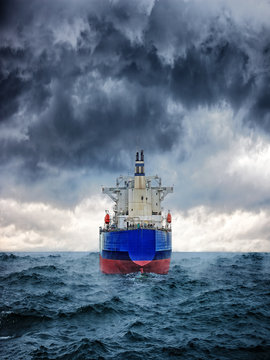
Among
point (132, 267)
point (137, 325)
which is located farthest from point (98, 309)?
point (132, 267)

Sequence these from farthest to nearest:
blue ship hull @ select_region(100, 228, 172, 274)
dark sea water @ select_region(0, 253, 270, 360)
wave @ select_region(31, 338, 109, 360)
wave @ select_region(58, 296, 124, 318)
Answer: blue ship hull @ select_region(100, 228, 172, 274)
wave @ select_region(58, 296, 124, 318)
dark sea water @ select_region(0, 253, 270, 360)
wave @ select_region(31, 338, 109, 360)

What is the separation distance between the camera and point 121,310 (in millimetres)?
17172

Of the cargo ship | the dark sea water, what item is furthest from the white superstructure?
the dark sea water

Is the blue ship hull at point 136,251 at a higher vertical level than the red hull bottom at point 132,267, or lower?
higher

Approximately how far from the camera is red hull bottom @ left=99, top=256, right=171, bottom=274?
33.2m

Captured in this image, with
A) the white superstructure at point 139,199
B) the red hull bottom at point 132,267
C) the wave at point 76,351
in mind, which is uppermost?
the white superstructure at point 139,199

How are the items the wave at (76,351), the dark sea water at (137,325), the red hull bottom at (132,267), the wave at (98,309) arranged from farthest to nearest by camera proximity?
1. the red hull bottom at (132,267)
2. the wave at (98,309)
3. the dark sea water at (137,325)
4. the wave at (76,351)

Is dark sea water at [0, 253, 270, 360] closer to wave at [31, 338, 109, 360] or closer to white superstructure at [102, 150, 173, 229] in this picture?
wave at [31, 338, 109, 360]

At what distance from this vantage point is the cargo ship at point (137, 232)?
3297 cm

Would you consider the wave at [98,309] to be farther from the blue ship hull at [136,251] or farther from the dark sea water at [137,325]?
the blue ship hull at [136,251]

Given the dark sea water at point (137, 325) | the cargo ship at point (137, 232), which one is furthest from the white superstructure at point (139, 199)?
the dark sea water at point (137, 325)

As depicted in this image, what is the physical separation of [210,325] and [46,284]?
20.4 m

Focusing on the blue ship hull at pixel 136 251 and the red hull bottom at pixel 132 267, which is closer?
the blue ship hull at pixel 136 251

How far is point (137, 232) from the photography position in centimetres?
3284
